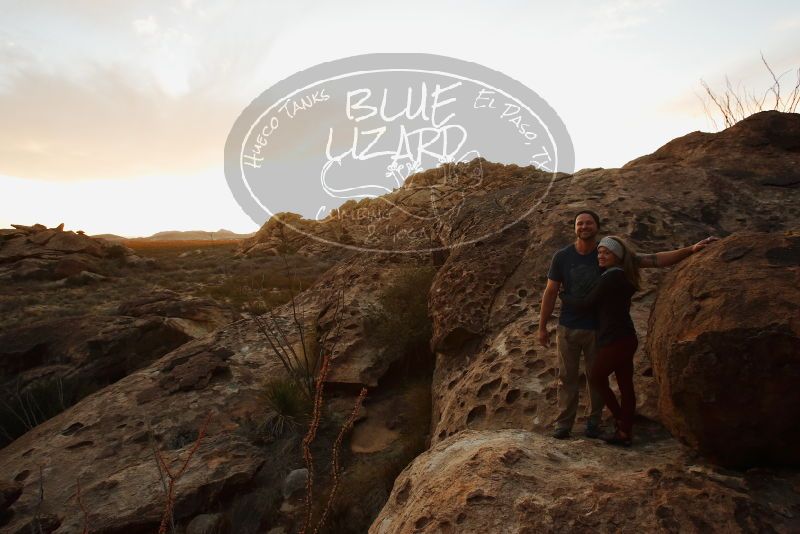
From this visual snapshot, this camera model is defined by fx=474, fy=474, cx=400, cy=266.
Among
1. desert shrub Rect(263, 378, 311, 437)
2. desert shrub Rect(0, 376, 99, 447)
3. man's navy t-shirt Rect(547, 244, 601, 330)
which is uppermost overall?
man's navy t-shirt Rect(547, 244, 601, 330)

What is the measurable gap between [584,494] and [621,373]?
1.01 m

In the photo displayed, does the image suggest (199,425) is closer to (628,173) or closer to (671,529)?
(671,529)

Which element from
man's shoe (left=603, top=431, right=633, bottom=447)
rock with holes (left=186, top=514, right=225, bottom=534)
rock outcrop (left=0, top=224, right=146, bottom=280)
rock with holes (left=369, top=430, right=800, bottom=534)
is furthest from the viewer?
rock outcrop (left=0, top=224, right=146, bottom=280)

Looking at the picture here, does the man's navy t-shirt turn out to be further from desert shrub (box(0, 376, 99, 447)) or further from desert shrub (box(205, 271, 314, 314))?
desert shrub (box(205, 271, 314, 314))

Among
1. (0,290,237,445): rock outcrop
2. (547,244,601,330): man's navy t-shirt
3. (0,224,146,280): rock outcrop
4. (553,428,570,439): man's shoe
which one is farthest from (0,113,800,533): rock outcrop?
(0,224,146,280): rock outcrop

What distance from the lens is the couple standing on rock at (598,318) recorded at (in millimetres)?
3080

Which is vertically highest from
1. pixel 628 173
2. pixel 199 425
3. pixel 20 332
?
pixel 628 173

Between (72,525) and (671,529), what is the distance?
4.68 metres

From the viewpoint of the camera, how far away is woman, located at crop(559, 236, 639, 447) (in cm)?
306

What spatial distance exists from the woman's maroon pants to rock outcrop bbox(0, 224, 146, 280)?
22824 mm

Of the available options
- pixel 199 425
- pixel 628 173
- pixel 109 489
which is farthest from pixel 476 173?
pixel 109 489

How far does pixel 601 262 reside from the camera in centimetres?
315

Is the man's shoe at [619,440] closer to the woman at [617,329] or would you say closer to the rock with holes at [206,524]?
the woman at [617,329]

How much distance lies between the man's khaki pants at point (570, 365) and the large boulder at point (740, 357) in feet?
2.05
